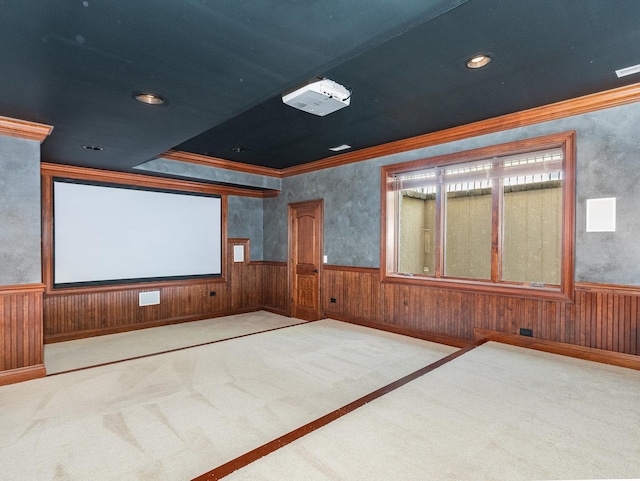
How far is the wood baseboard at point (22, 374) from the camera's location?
3.39m

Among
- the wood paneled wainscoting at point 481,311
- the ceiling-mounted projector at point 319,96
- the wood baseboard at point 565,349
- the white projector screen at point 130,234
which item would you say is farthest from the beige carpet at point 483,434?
the white projector screen at point 130,234

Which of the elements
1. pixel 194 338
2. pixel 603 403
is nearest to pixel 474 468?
pixel 603 403

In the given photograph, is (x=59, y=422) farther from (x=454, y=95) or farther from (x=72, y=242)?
(x=454, y=95)

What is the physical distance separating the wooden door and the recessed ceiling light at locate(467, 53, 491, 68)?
12.1 feet

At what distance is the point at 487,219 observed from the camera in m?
7.44

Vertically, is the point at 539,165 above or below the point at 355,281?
above

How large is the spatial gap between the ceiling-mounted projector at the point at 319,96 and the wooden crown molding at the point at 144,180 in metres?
3.68

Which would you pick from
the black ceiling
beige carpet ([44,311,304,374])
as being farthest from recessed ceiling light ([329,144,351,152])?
beige carpet ([44,311,304,374])

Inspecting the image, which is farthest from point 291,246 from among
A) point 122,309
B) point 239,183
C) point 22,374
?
point 22,374

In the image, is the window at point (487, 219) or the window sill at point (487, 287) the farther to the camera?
the window at point (487, 219)

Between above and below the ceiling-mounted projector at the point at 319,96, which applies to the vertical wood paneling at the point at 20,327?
below

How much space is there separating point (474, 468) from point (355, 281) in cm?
377

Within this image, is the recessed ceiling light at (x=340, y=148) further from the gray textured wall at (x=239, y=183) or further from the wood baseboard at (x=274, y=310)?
the wood baseboard at (x=274, y=310)

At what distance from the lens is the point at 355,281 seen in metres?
5.54
